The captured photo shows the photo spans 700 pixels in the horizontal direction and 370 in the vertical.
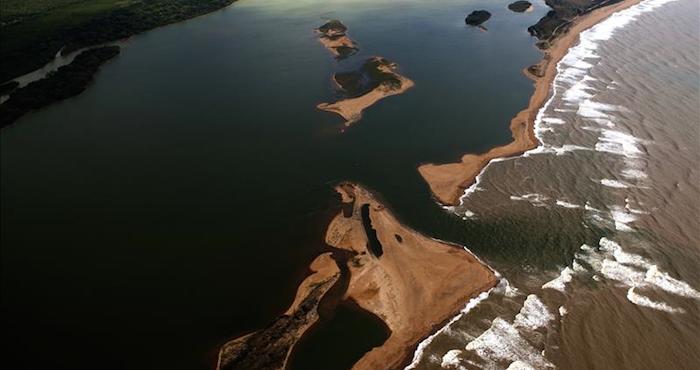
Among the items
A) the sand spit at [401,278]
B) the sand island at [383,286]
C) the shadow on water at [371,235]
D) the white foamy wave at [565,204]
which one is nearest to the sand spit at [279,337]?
the sand island at [383,286]

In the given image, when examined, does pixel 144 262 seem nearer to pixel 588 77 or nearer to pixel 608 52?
pixel 588 77

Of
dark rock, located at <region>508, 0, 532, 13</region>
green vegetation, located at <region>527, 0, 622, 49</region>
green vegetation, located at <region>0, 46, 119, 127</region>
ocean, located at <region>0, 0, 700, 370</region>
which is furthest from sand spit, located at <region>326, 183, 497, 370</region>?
dark rock, located at <region>508, 0, 532, 13</region>

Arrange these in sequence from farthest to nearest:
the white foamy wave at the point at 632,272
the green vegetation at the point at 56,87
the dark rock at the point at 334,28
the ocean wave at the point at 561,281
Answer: the dark rock at the point at 334,28, the green vegetation at the point at 56,87, the ocean wave at the point at 561,281, the white foamy wave at the point at 632,272

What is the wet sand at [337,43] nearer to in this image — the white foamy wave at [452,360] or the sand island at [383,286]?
the sand island at [383,286]

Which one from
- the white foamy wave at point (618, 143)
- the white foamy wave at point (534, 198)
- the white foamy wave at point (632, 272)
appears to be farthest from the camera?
the white foamy wave at point (618, 143)

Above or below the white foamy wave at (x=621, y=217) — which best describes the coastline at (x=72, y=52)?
above

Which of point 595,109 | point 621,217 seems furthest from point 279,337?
point 595,109

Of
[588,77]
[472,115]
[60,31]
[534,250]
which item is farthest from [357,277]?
[60,31]

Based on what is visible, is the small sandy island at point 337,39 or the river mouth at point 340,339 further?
the small sandy island at point 337,39
